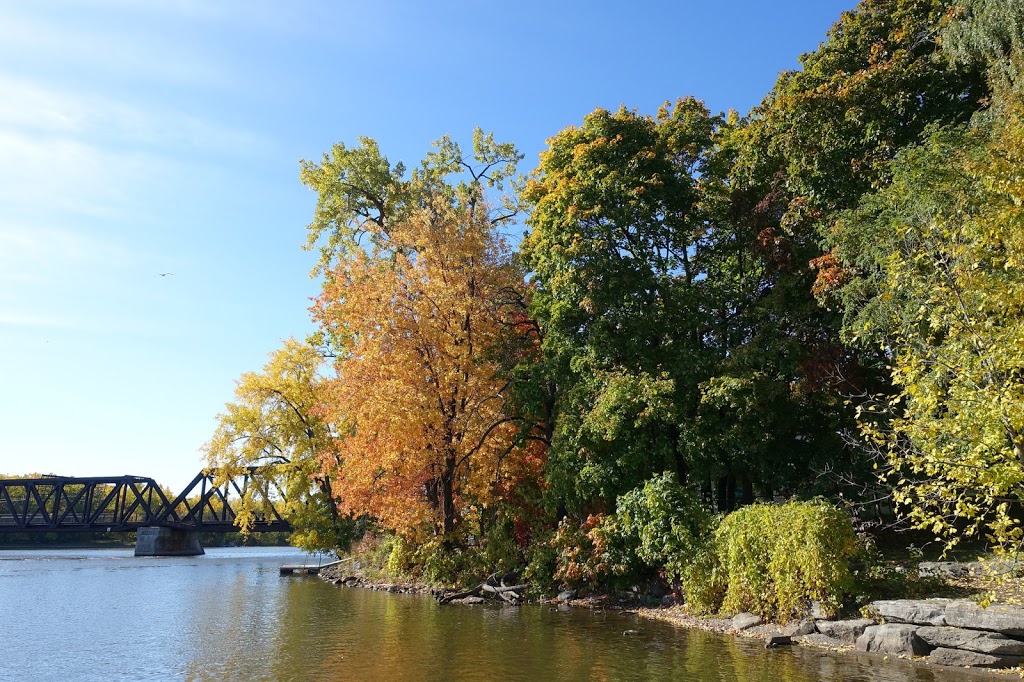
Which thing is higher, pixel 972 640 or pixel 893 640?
pixel 972 640

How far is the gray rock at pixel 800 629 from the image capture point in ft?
50.7

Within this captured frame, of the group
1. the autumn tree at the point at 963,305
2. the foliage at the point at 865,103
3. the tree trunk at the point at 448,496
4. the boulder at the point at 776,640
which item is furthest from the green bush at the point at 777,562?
the tree trunk at the point at 448,496

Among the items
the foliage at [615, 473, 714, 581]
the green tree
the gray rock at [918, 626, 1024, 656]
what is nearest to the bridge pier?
the green tree

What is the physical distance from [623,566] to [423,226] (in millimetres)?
14270

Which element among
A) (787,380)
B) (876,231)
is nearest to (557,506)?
(787,380)

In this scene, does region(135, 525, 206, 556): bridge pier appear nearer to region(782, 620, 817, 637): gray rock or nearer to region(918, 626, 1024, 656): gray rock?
region(782, 620, 817, 637): gray rock

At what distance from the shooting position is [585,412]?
76.0 feet

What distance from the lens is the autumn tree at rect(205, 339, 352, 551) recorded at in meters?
38.2

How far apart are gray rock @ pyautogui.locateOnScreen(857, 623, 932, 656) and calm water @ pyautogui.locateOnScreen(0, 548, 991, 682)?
0.75m

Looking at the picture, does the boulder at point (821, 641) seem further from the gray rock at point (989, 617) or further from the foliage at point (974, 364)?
the foliage at point (974, 364)

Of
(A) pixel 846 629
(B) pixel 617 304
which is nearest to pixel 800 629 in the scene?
(A) pixel 846 629

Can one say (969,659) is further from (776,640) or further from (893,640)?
(776,640)

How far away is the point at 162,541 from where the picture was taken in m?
67.9

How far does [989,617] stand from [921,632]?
1.33 m
